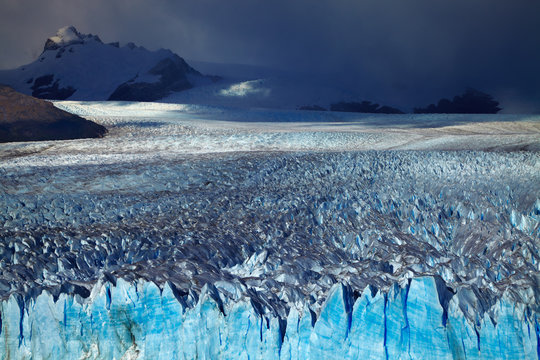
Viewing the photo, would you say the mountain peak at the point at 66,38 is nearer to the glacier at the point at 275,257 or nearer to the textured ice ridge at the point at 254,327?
the glacier at the point at 275,257

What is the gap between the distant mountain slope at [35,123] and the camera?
5.82m

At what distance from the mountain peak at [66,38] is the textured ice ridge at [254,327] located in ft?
52.5

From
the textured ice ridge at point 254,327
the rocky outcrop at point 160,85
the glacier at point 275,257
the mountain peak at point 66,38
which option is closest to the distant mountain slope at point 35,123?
the glacier at point 275,257

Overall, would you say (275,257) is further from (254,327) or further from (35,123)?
(35,123)

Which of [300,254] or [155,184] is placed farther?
[155,184]

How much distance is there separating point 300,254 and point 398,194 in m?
0.92

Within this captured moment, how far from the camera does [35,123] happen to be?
5984 mm

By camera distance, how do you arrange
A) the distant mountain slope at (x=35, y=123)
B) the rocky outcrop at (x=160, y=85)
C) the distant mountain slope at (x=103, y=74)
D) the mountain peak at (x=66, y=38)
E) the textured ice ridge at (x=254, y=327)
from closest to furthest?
1. the textured ice ridge at (x=254, y=327)
2. the distant mountain slope at (x=35, y=123)
3. the rocky outcrop at (x=160, y=85)
4. the distant mountain slope at (x=103, y=74)
5. the mountain peak at (x=66, y=38)

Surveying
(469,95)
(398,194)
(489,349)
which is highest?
(469,95)

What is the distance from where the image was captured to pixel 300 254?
183cm

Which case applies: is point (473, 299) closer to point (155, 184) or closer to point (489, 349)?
point (489, 349)

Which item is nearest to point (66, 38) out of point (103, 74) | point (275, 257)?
point (103, 74)

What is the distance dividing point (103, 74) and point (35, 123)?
359 inches

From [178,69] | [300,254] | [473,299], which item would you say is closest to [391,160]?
[300,254]
